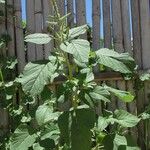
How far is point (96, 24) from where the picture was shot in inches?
173

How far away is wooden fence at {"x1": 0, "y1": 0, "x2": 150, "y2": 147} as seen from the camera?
4.34 meters

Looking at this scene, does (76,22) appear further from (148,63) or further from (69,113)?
(69,113)

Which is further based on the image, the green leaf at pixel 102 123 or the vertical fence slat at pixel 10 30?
the vertical fence slat at pixel 10 30

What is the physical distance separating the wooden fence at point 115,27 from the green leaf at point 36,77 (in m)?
1.98

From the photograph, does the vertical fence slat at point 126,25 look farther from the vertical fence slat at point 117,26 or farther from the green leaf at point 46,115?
the green leaf at point 46,115

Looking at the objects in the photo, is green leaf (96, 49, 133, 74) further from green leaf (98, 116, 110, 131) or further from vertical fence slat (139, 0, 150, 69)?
vertical fence slat (139, 0, 150, 69)

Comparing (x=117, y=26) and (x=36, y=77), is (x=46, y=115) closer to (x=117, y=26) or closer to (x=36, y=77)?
(x=36, y=77)

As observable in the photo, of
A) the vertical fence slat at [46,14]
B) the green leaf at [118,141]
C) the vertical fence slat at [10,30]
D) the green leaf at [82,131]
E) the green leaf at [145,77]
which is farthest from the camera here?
the vertical fence slat at [10,30]

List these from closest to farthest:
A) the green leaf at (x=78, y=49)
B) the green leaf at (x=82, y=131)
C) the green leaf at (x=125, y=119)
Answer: the green leaf at (x=78, y=49), the green leaf at (x=82, y=131), the green leaf at (x=125, y=119)

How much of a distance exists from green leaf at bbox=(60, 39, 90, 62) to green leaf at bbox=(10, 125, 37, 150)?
2.24 feet

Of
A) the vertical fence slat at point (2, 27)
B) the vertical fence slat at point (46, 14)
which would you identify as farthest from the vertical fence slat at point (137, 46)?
the vertical fence slat at point (2, 27)

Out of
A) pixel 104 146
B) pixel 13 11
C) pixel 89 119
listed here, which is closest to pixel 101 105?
pixel 13 11

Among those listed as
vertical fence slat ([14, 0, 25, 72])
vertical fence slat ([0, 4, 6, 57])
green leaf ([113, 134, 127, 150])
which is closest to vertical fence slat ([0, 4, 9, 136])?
vertical fence slat ([0, 4, 6, 57])

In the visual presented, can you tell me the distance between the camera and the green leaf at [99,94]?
2395 millimetres
